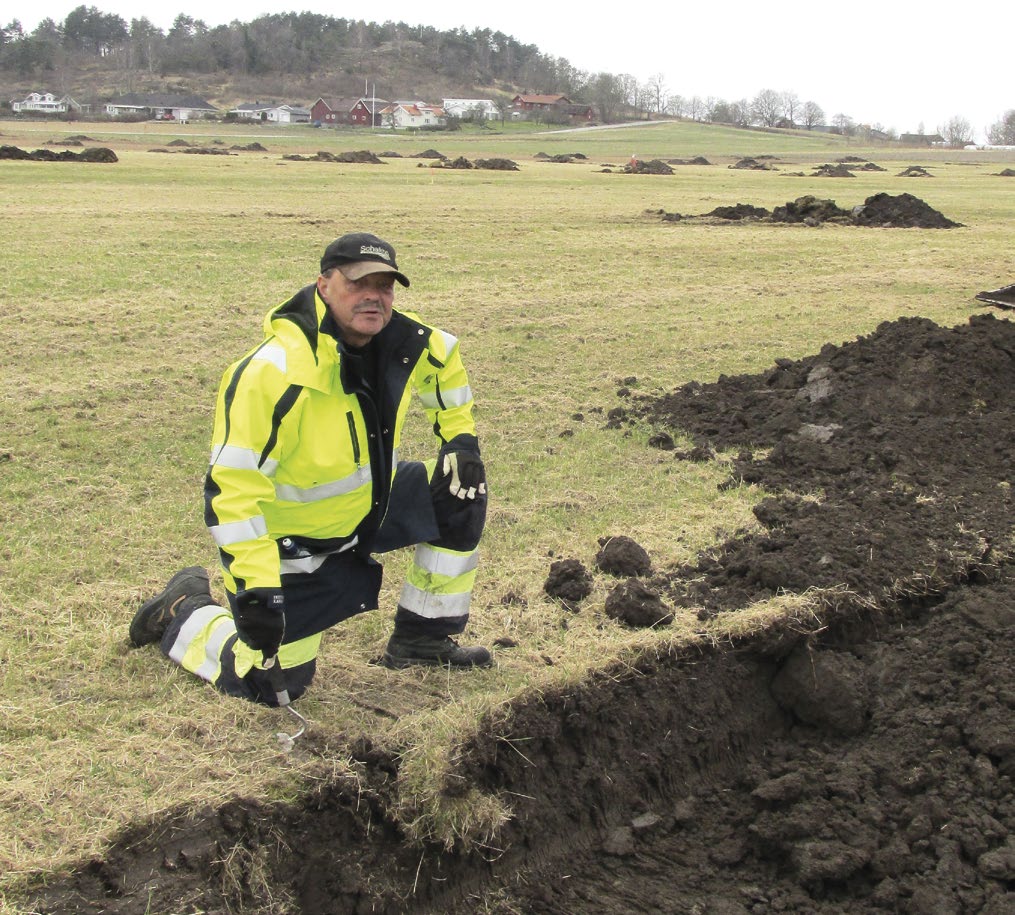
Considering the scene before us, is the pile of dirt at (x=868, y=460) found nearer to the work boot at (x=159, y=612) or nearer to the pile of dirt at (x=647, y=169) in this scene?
the work boot at (x=159, y=612)

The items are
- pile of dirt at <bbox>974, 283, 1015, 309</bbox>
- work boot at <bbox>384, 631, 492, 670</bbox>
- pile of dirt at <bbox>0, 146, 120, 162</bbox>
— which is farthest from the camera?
pile of dirt at <bbox>0, 146, 120, 162</bbox>

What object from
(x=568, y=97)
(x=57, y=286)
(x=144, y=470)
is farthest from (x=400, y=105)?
(x=144, y=470)

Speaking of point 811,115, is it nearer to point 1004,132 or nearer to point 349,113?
point 1004,132

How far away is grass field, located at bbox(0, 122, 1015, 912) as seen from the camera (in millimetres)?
3680

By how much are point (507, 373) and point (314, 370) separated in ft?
19.3

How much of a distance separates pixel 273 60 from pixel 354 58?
45.7 feet

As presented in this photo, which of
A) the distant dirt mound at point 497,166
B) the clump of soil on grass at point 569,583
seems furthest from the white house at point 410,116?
the clump of soil on grass at point 569,583

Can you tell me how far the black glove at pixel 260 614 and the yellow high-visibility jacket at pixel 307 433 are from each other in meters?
0.04

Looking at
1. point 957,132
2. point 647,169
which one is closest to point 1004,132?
point 957,132

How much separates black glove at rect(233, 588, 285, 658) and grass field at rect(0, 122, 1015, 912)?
46 cm

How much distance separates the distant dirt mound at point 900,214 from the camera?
20.5 m

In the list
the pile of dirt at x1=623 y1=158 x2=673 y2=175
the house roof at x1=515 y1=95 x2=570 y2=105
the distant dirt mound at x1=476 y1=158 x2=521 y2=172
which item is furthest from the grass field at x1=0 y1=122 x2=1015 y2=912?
the house roof at x1=515 y1=95 x2=570 y2=105

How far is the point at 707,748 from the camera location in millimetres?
4125

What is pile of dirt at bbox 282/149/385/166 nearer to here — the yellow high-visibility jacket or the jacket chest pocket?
the yellow high-visibility jacket
